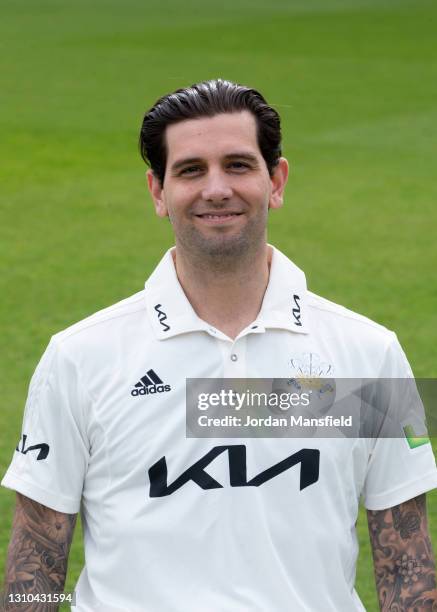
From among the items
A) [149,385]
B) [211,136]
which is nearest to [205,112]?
[211,136]

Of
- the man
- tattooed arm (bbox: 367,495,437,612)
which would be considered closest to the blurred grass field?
tattooed arm (bbox: 367,495,437,612)

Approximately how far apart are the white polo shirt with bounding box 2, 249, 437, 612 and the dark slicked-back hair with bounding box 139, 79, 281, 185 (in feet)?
1.17

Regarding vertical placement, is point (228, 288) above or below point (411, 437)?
above

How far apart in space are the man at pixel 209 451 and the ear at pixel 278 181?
58 mm

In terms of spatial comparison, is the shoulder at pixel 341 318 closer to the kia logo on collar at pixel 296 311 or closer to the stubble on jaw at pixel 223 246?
the kia logo on collar at pixel 296 311

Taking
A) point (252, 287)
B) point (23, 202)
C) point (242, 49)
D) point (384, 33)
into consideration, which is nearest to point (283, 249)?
point (23, 202)

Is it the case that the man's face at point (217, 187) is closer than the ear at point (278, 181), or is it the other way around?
the man's face at point (217, 187)

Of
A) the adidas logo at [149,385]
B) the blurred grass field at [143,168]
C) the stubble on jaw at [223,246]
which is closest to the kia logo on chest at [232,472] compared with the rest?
the adidas logo at [149,385]

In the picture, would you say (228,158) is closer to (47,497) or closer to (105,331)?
(105,331)

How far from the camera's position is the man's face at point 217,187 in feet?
11.0

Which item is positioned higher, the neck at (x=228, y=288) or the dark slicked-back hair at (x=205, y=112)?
the dark slicked-back hair at (x=205, y=112)

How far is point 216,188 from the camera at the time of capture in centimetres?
332

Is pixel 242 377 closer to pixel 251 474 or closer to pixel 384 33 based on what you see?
pixel 251 474

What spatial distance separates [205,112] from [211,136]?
0.08 meters
